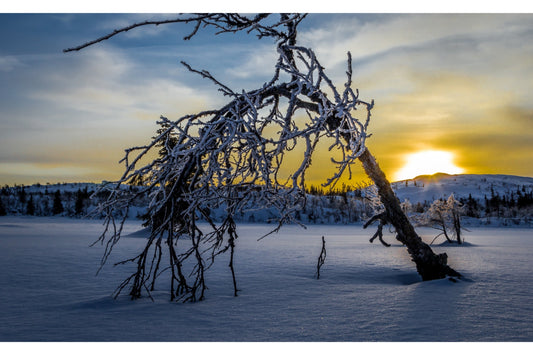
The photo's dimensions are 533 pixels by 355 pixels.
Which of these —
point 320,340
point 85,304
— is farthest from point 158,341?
point 85,304

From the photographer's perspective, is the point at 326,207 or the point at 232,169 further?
the point at 326,207

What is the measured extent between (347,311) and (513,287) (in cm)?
294

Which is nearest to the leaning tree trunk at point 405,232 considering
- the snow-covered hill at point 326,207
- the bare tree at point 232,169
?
the bare tree at point 232,169

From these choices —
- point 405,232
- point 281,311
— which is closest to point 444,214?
point 405,232

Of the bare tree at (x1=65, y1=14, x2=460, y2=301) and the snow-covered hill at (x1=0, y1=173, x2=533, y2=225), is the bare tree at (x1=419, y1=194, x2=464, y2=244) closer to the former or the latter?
the snow-covered hill at (x1=0, y1=173, x2=533, y2=225)

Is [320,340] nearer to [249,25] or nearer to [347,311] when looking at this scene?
[347,311]

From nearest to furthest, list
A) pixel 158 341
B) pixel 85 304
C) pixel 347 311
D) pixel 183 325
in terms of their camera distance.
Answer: pixel 158 341 → pixel 183 325 → pixel 347 311 → pixel 85 304

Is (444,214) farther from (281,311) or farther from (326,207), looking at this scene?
(326,207)

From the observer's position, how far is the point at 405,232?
578 centimetres

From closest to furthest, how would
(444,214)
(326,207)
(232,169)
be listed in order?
1. (232,169)
2. (444,214)
3. (326,207)

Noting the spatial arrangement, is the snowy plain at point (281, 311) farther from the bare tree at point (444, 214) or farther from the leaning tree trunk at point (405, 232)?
the bare tree at point (444, 214)

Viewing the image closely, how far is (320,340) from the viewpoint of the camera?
2.99 meters

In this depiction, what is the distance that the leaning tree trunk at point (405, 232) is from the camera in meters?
5.73

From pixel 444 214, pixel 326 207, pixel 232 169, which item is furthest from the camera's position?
pixel 326 207
